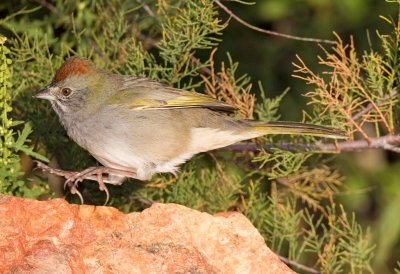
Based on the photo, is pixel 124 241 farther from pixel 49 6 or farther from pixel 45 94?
pixel 49 6

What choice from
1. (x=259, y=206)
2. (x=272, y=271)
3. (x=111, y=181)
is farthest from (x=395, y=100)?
(x=111, y=181)

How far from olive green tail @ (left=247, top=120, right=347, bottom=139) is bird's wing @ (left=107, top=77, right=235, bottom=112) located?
0.20m

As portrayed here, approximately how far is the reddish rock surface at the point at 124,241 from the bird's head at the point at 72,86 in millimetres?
1168

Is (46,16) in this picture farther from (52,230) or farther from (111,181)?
(52,230)

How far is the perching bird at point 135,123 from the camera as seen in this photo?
4.40m

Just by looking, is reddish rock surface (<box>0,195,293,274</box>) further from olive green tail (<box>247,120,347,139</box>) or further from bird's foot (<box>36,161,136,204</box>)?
olive green tail (<box>247,120,347,139</box>)

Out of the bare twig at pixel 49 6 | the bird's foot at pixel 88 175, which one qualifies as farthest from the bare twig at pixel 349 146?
the bare twig at pixel 49 6

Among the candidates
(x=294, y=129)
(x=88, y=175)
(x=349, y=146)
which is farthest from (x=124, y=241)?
(x=349, y=146)

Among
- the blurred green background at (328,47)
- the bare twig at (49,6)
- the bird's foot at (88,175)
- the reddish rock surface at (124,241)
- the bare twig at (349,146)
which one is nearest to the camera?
the reddish rock surface at (124,241)

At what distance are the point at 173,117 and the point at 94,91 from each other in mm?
504

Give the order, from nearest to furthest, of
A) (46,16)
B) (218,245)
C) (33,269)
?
(33,269)
(218,245)
(46,16)

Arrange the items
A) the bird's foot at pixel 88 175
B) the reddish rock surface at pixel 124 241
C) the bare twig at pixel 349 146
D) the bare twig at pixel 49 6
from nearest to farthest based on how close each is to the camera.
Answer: the reddish rock surface at pixel 124 241
the bird's foot at pixel 88 175
the bare twig at pixel 349 146
the bare twig at pixel 49 6

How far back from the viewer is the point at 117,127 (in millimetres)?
4406

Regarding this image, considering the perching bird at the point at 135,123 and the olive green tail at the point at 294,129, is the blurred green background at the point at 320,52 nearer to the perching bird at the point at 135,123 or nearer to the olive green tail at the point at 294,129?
the perching bird at the point at 135,123
